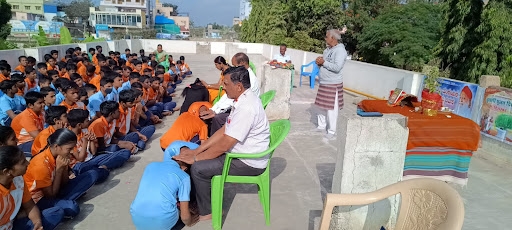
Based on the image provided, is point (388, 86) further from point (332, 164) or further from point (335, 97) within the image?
point (332, 164)

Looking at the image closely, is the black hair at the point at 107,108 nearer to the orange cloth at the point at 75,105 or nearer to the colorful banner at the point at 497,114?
the orange cloth at the point at 75,105

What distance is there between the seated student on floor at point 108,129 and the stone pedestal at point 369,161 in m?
2.96

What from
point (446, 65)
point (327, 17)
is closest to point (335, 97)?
point (446, 65)

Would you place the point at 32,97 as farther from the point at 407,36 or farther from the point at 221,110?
the point at 407,36

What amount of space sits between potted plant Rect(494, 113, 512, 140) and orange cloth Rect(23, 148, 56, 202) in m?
5.88

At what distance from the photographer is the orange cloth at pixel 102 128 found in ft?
14.3

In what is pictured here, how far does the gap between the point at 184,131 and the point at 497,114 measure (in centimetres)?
476

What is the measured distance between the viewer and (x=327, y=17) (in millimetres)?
25344

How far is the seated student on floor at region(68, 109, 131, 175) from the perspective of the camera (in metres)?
3.87

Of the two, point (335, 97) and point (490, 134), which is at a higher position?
point (335, 97)

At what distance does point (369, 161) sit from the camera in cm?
295

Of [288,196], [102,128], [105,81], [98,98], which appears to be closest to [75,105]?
[98,98]

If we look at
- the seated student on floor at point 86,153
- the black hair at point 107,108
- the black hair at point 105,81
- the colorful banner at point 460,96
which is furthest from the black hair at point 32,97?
the colorful banner at point 460,96

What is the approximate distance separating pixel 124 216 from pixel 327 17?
24.2 meters
